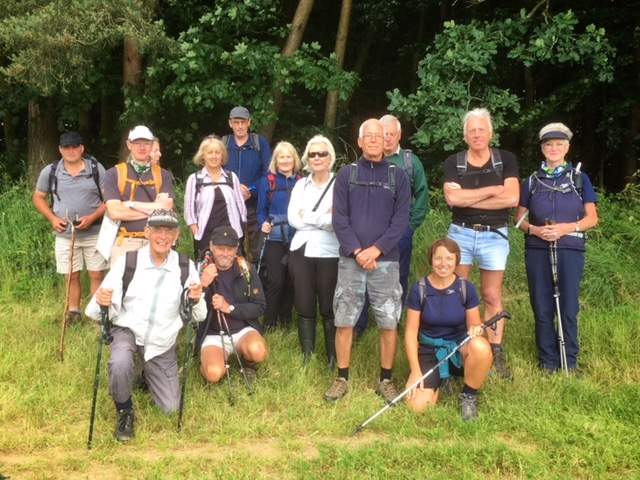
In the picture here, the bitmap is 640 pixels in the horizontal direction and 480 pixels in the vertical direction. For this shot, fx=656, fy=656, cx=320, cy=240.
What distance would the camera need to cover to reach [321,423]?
14.9 ft

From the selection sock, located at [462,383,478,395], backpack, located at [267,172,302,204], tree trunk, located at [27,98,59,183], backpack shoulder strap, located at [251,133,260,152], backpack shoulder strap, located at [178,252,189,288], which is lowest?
sock, located at [462,383,478,395]

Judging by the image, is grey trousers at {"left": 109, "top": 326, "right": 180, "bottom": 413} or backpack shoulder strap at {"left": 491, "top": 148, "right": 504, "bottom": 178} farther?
backpack shoulder strap at {"left": 491, "top": 148, "right": 504, "bottom": 178}

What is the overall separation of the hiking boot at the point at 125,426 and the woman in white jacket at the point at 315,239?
1567mm

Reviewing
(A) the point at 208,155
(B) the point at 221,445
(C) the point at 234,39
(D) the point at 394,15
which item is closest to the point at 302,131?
(C) the point at 234,39

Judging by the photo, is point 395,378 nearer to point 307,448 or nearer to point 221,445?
point 307,448

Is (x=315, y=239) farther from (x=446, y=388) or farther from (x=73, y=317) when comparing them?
(x=73, y=317)

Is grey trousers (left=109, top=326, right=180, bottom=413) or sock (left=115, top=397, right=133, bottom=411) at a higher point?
grey trousers (left=109, top=326, right=180, bottom=413)

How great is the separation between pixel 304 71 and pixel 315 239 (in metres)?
4.36

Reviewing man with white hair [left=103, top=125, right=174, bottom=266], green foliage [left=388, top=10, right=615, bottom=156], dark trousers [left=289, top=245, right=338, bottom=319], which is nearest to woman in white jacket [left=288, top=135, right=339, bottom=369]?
dark trousers [left=289, top=245, right=338, bottom=319]

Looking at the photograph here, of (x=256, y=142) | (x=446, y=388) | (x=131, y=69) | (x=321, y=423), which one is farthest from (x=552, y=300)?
(x=131, y=69)

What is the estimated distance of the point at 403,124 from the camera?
39.4 feet

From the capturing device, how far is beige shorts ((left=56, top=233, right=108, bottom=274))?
6.32 meters

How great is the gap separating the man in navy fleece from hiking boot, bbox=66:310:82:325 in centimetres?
284

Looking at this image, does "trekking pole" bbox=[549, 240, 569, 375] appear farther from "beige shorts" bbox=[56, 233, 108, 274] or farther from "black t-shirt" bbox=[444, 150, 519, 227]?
"beige shorts" bbox=[56, 233, 108, 274]
